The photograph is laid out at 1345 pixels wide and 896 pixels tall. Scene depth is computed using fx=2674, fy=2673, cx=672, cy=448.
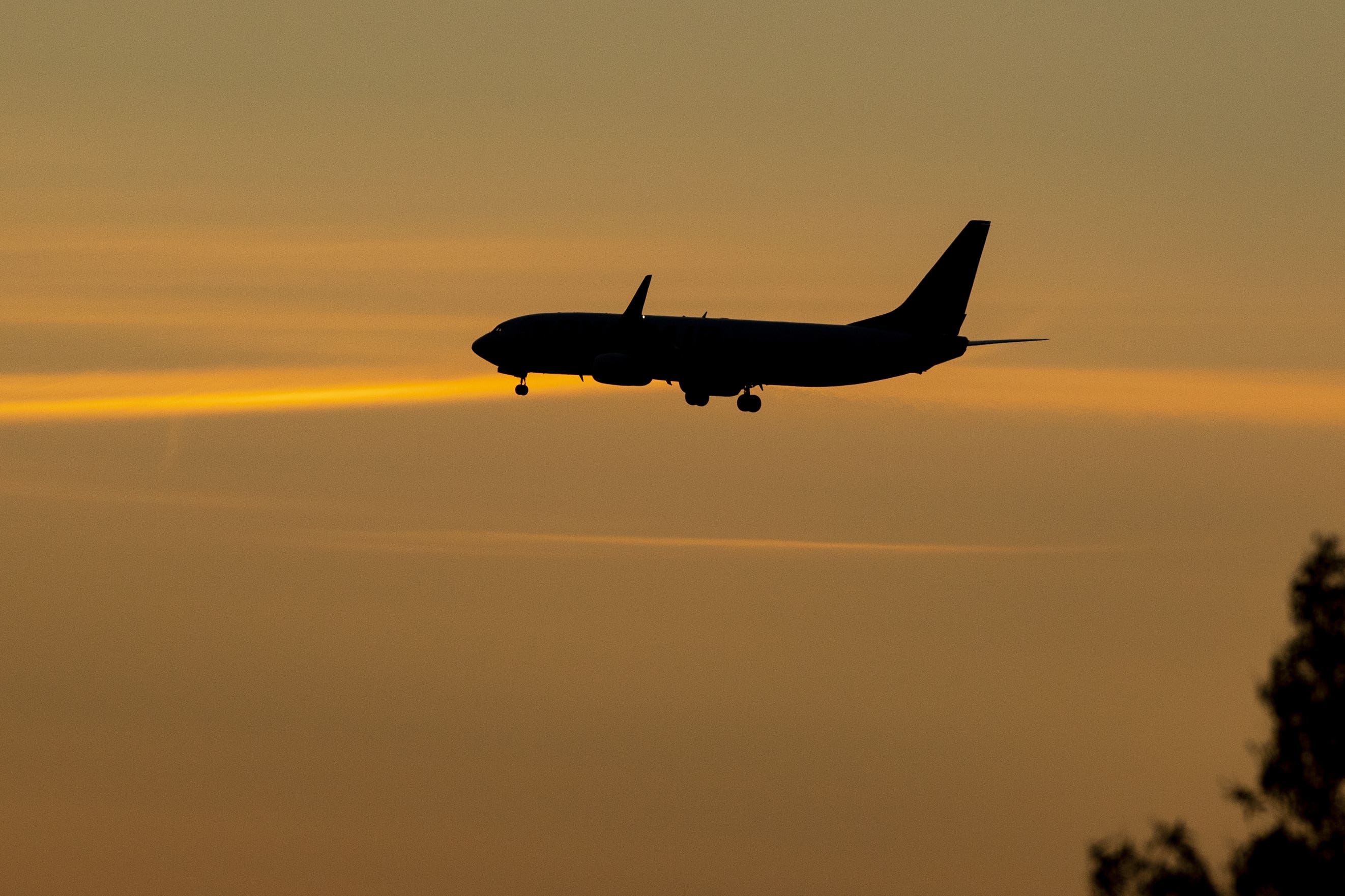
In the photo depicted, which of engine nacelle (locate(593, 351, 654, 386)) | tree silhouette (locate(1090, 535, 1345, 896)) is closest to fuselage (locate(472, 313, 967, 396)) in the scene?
engine nacelle (locate(593, 351, 654, 386))

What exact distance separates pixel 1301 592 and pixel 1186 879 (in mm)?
10834

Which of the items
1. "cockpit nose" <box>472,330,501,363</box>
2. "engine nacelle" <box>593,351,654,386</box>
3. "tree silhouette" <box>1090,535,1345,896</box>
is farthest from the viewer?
"cockpit nose" <box>472,330,501,363</box>

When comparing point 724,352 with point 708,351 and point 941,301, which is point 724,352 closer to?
point 708,351

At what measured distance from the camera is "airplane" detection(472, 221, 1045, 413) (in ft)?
483

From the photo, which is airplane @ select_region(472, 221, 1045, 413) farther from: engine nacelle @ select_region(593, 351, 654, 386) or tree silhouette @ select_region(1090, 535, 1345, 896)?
tree silhouette @ select_region(1090, 535, 1345, 896)

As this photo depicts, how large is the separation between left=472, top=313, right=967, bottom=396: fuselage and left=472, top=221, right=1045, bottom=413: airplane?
0.13 feet

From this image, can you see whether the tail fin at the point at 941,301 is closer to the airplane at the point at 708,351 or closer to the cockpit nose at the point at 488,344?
the airplane at the point at 708,351

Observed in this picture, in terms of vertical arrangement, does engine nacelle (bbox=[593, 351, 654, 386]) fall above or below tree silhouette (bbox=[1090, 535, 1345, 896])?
above

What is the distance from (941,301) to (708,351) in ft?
56.0

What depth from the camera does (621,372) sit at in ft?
478

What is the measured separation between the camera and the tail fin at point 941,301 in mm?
155875

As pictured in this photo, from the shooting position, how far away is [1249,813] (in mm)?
86312

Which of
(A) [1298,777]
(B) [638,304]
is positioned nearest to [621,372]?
(B) [638,304]

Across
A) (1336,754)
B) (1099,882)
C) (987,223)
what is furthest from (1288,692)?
(987,223)
